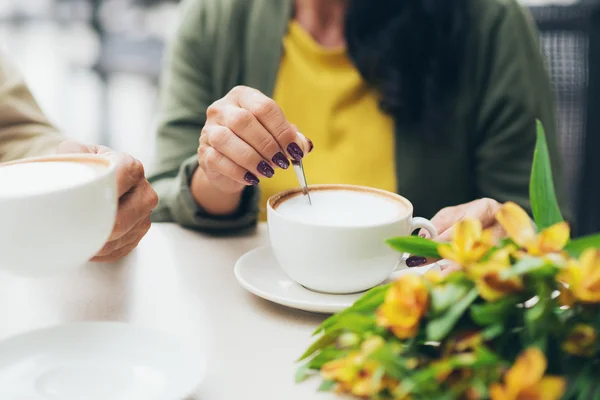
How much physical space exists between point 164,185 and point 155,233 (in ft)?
0.55

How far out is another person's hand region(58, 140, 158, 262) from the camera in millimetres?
541

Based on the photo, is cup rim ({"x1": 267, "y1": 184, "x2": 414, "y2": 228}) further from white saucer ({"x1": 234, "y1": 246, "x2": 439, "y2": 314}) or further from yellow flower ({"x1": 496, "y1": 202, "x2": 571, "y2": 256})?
yellow flower ({"x1": 496, "y1": 202, "x2": 571, "y2": 256})

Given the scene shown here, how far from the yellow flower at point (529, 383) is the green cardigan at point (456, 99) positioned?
2.29ft

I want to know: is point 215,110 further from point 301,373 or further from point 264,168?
point 301,373

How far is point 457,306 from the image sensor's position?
0.31m

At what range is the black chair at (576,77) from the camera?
107 cm

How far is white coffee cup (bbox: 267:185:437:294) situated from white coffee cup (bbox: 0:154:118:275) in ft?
0.50

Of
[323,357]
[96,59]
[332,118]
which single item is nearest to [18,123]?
[332,118]

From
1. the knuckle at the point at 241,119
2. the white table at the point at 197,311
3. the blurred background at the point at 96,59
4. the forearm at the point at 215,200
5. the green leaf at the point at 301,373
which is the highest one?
the knuckle at the point at 241,119

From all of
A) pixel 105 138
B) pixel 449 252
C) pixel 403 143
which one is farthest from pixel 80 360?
pixel 105 138

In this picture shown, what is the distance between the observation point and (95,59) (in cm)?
251

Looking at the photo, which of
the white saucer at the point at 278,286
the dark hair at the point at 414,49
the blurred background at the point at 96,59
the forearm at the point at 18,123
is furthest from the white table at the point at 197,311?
the blurred background at the point at 96,59

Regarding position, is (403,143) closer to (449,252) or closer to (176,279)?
(176,279)

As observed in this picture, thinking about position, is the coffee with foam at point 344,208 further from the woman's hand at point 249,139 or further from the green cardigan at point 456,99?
the green cardigan at point 456,99
